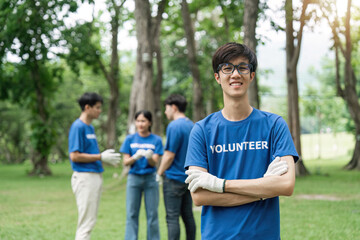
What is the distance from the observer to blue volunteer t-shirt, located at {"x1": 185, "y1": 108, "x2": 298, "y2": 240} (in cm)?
281

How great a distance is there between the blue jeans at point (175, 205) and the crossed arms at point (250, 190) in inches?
126

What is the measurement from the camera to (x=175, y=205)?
6.03m

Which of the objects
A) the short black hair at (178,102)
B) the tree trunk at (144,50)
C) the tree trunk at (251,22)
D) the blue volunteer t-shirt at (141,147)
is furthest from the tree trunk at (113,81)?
the short black hair at (178,102)

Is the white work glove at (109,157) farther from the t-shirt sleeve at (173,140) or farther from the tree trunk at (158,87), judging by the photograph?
the tree trunk at (158,87)

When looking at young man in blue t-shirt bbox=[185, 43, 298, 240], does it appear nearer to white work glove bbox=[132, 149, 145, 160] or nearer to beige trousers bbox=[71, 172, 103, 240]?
beige trousers bbox=[71, 172, 103, 240]

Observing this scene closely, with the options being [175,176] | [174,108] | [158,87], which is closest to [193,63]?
[158,87]

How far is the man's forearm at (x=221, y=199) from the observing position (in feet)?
9.15

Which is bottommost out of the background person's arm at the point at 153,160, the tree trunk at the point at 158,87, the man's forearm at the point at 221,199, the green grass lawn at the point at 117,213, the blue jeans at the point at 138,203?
the green grass lawn at the point at 117,213

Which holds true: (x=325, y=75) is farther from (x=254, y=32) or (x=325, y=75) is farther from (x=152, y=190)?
(x=152, y=190)

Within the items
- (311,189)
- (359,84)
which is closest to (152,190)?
(311,189)

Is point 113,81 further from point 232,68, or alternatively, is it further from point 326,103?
point 326,103

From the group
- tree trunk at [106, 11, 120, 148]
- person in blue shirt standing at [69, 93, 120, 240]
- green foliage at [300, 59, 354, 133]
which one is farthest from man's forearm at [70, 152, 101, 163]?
green foliage at [300, 59, 354, 133]

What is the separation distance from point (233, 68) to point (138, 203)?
12.7ft

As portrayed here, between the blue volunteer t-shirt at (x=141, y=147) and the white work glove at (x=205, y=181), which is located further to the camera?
the blue volunteer t-shirt at (x=141, y=147)
